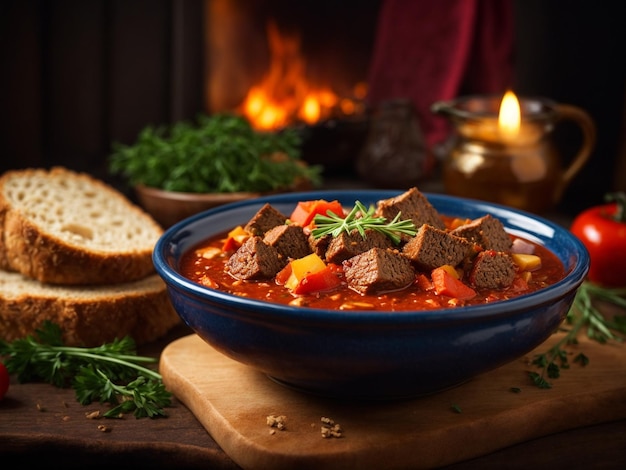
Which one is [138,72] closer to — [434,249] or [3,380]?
[3,380]

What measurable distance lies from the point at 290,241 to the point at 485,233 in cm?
74

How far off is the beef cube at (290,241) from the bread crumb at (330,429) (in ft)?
2.08

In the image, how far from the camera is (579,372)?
3.21 metres

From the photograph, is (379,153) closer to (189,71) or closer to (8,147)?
(189,71)

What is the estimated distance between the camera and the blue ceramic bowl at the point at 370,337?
8.24 feet

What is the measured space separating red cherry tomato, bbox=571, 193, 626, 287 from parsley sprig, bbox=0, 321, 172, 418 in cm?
224

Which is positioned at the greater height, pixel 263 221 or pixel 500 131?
pixel 500 131

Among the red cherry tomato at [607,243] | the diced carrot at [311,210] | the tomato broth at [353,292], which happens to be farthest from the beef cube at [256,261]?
the red cherry tomato at [607,243]

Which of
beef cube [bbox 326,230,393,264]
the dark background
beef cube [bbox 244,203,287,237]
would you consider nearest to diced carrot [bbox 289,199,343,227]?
beef cube [bbox 244,203,287,237]

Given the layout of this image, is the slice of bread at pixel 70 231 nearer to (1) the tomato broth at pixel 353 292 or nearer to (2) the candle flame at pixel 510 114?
(1) the tomato broth at pixel 353 292

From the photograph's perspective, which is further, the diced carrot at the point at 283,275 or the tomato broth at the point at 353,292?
the diced carrot at the point at 283,275

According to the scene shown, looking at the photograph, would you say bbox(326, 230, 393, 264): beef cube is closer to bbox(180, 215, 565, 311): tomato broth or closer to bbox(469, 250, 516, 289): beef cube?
bbox(180, 215, 565, 311): tomato broth

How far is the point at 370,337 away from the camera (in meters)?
2.54

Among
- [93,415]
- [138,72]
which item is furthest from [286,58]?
[93,415]
